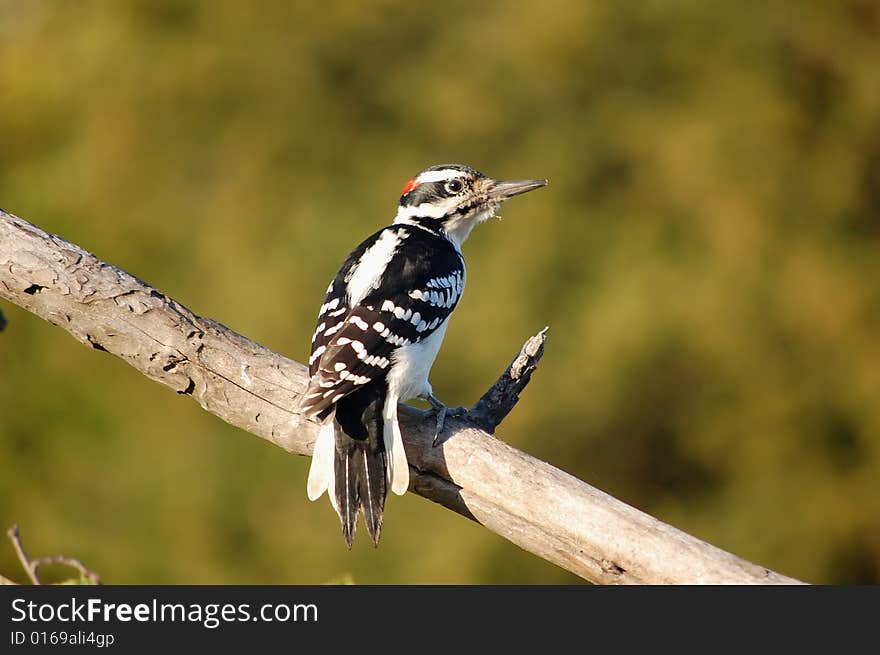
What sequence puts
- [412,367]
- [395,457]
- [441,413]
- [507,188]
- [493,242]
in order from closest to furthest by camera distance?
1. [395,457]
2. [441,413]
3. [412,367]
4. [507,188]
5. [493,242]

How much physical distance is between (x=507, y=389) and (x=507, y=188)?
1.22 m

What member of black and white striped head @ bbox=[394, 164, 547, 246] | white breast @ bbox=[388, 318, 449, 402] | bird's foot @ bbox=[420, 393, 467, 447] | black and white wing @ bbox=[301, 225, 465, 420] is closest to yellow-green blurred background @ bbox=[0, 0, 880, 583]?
black and white striped head @ bbox=[394, 164, 547, 246]

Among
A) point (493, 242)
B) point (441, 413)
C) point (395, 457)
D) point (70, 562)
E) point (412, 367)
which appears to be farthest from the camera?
point (493, 242)

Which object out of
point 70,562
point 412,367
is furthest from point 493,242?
point 70,562

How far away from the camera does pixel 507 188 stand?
15.6 ft

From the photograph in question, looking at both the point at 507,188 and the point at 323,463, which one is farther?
the point at 507,188

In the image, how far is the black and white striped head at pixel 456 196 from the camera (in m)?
4.75

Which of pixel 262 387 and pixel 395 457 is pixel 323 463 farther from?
pixel 262 387

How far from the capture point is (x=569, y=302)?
258 inches

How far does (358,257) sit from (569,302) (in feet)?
8.30

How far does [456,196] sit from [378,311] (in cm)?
105

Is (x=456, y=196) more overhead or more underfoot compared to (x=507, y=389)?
more overhead

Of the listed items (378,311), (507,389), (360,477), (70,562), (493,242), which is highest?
(493,242)

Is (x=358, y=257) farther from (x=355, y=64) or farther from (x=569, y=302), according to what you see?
(x=355, y=64)
